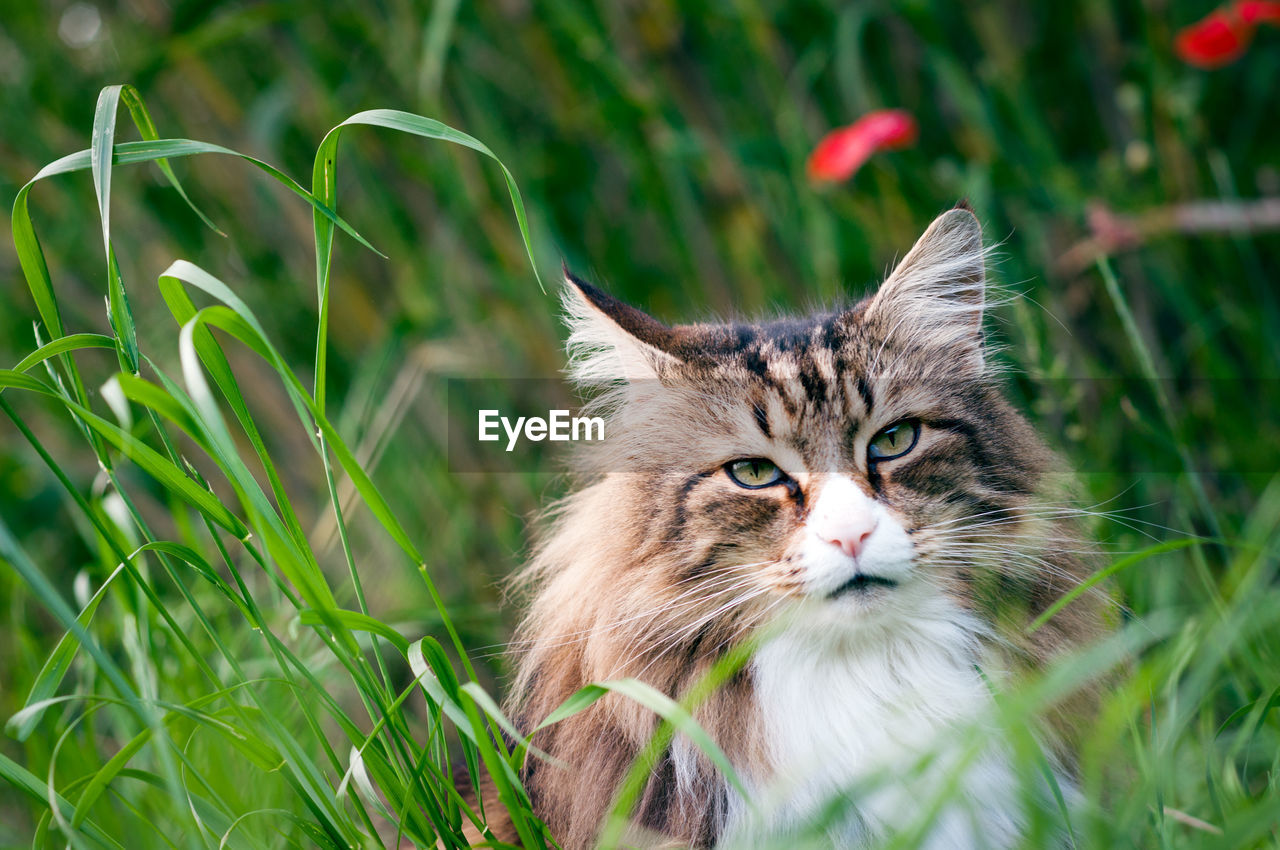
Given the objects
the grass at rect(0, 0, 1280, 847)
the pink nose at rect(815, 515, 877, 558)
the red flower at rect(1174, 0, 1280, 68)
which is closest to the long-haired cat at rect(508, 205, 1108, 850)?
the pink nose at rect(815, 515, 877, 558)

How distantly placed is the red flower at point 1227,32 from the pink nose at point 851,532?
2.04m

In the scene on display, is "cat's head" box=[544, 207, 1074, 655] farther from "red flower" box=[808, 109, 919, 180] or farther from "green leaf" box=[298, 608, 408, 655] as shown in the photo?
"red flower" box=[808, 109, 919, 180]

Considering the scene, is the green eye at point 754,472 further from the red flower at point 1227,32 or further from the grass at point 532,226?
the red flower at point 1227,32

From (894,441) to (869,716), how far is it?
43 centimetres

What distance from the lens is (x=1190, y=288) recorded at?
2.91 m

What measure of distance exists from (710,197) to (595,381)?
5.45 ft

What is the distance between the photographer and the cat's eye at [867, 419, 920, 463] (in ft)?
4.61

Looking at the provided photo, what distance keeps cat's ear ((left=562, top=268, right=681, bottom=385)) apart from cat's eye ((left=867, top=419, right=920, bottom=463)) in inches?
14.0

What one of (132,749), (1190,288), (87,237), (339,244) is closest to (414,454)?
(339,244)

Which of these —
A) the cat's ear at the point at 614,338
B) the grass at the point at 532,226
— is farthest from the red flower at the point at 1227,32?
the cat's ear at the point at 614,338

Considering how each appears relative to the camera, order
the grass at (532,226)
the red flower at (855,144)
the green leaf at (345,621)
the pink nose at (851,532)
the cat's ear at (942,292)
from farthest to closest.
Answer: the grass at (532,226) < the red flower at (855,144) < the cat's ear at (942,292) < the pink nose at (851,532) < the green leaf at (345,621)

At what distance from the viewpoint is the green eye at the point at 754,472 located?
55.5 inches

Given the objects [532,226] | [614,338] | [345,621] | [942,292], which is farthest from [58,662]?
[532,226]

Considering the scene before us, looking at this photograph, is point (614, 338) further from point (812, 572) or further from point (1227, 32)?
point (1227, 32)
